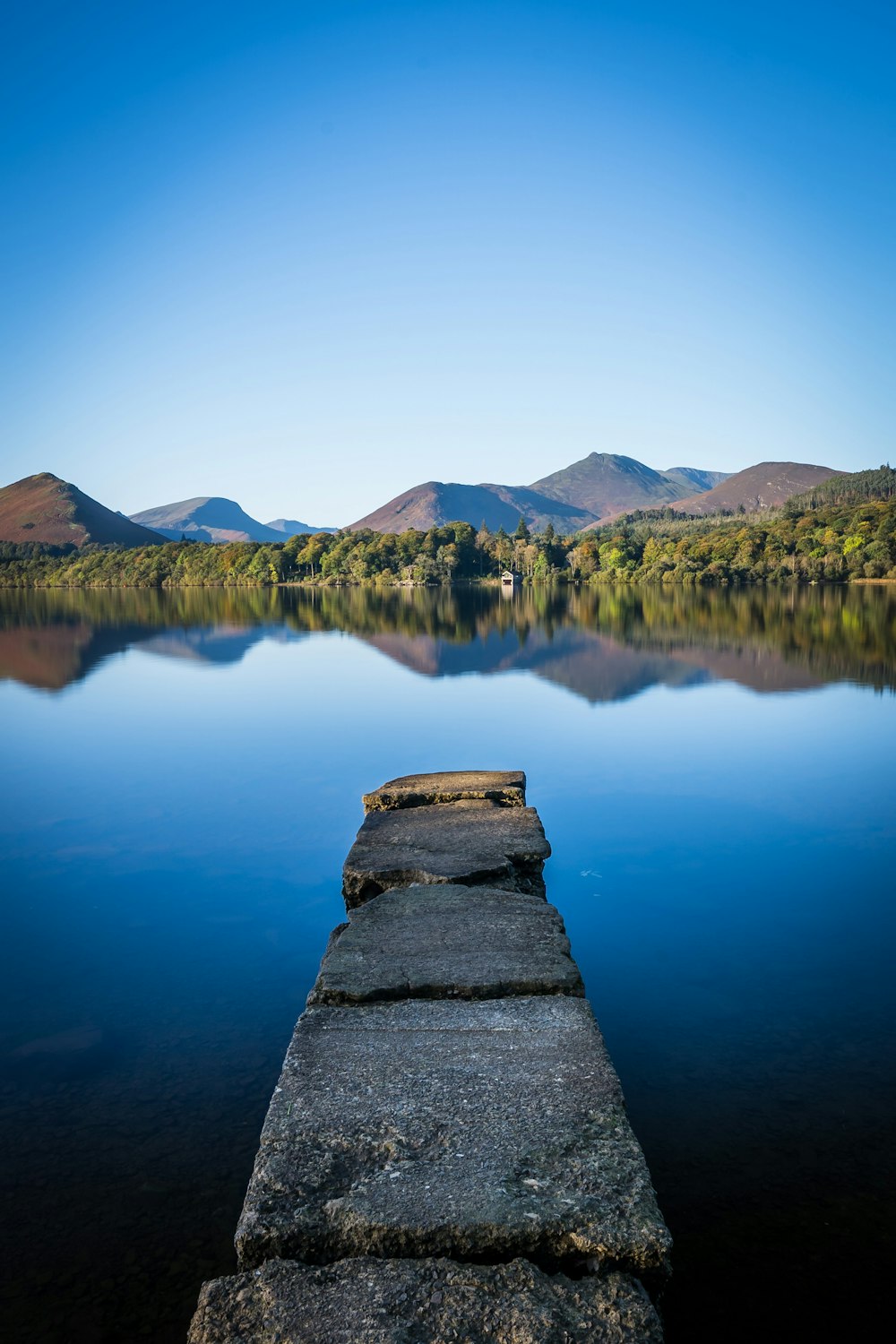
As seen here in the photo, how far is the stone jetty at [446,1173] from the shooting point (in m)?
3.68

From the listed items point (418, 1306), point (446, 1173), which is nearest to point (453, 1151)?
point (446, 1173)

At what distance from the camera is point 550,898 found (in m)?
11.4

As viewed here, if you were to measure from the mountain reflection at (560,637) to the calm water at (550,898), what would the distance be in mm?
4019

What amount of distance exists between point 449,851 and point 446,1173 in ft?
18.7

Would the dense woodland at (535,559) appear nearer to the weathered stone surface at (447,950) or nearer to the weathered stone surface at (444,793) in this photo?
the weathered stone surface at (444,793)

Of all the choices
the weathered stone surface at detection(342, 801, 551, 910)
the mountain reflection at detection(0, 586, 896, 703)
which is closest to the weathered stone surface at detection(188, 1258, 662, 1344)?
the weathered stone surface at detection(342, 801, 551, 910)

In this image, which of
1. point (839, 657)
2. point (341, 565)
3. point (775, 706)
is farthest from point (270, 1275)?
point (341, 565)

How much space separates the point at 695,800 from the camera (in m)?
15.9

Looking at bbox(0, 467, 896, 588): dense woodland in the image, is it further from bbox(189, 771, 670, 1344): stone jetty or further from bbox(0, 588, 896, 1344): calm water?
bbox(189, 771, 670, 1344): stone jetty

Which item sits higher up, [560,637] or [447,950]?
[447,950]

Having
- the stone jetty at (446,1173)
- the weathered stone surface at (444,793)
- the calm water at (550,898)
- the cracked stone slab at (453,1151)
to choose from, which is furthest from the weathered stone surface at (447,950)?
the weathered stone surface at (444,793)

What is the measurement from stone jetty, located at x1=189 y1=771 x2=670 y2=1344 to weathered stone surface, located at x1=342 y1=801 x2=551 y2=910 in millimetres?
2062

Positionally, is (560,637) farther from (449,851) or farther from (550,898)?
(449,851)

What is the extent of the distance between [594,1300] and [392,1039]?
2348 millimetres
